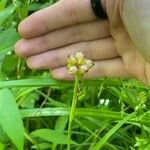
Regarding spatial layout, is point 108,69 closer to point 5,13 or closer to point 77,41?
point 77,41

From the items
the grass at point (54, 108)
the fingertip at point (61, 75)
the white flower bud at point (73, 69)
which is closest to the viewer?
the white flower bud at point (73, 69)

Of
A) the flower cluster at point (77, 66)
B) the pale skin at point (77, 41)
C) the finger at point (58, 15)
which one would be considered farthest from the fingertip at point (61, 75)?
the flower cluster at point (77, 66)

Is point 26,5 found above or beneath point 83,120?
above

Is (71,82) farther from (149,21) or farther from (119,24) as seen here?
(149,21)

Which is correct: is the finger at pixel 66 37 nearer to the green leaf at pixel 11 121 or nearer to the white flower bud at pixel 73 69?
the green leaf at pixel 11 121

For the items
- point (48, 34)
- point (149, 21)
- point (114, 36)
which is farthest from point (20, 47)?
point (149, 21)

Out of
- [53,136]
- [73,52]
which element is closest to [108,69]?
[73,52]

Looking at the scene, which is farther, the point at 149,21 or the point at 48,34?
the point at 48,34

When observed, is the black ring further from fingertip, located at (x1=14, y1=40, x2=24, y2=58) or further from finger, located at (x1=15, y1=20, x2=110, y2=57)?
fingertip, located at (x1=14, y1=40, x2=24, y2=58)
